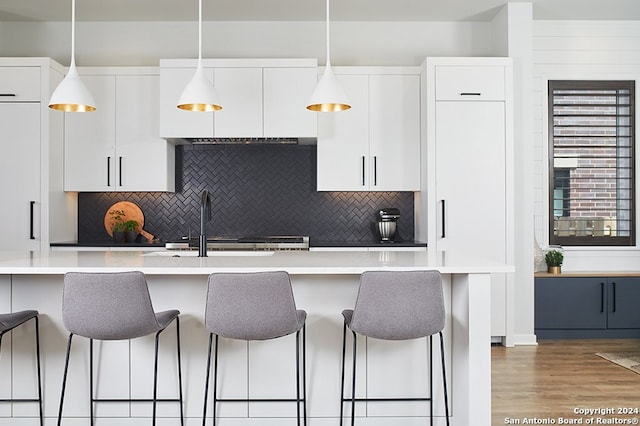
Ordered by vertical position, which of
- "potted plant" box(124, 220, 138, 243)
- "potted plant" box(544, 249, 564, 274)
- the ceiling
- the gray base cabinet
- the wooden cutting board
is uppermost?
the ceiling

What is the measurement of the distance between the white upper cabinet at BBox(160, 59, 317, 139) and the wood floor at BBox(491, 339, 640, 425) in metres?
2.51

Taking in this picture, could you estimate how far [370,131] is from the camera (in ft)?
17.1

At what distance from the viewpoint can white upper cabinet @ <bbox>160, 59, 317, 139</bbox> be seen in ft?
16.6

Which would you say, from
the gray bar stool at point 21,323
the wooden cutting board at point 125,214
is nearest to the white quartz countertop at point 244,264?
the gray bar stool at point 21,323

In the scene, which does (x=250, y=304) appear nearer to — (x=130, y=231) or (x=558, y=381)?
(x=558, y=381)

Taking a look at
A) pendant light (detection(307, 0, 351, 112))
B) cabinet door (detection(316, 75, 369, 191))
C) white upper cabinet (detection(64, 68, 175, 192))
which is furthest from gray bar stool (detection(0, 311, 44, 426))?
cabinet door (detection(316, 75, 369, 191))

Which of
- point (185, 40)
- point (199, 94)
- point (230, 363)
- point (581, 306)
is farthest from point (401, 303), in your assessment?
point (185, 40)

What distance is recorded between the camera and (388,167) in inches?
205

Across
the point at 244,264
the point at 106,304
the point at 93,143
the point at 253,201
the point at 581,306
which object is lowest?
the point at 581,306

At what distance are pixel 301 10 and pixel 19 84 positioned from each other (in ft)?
8.11

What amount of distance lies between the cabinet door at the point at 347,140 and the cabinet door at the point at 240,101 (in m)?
0.58

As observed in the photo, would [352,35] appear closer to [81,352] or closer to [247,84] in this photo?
[247,84]

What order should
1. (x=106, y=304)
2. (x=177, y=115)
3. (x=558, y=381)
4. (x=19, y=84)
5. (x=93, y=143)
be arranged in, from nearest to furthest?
(x=106, y=304)
(x=558, y=381)
(x=19, y=84)
(x=177, y=115)
(x=93, y=143)

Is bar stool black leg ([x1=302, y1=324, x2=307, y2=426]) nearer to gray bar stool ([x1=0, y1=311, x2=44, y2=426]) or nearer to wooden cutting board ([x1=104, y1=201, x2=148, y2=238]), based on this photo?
gray bar stool ([x1=0, y1=311, x2=44, y2=426])
